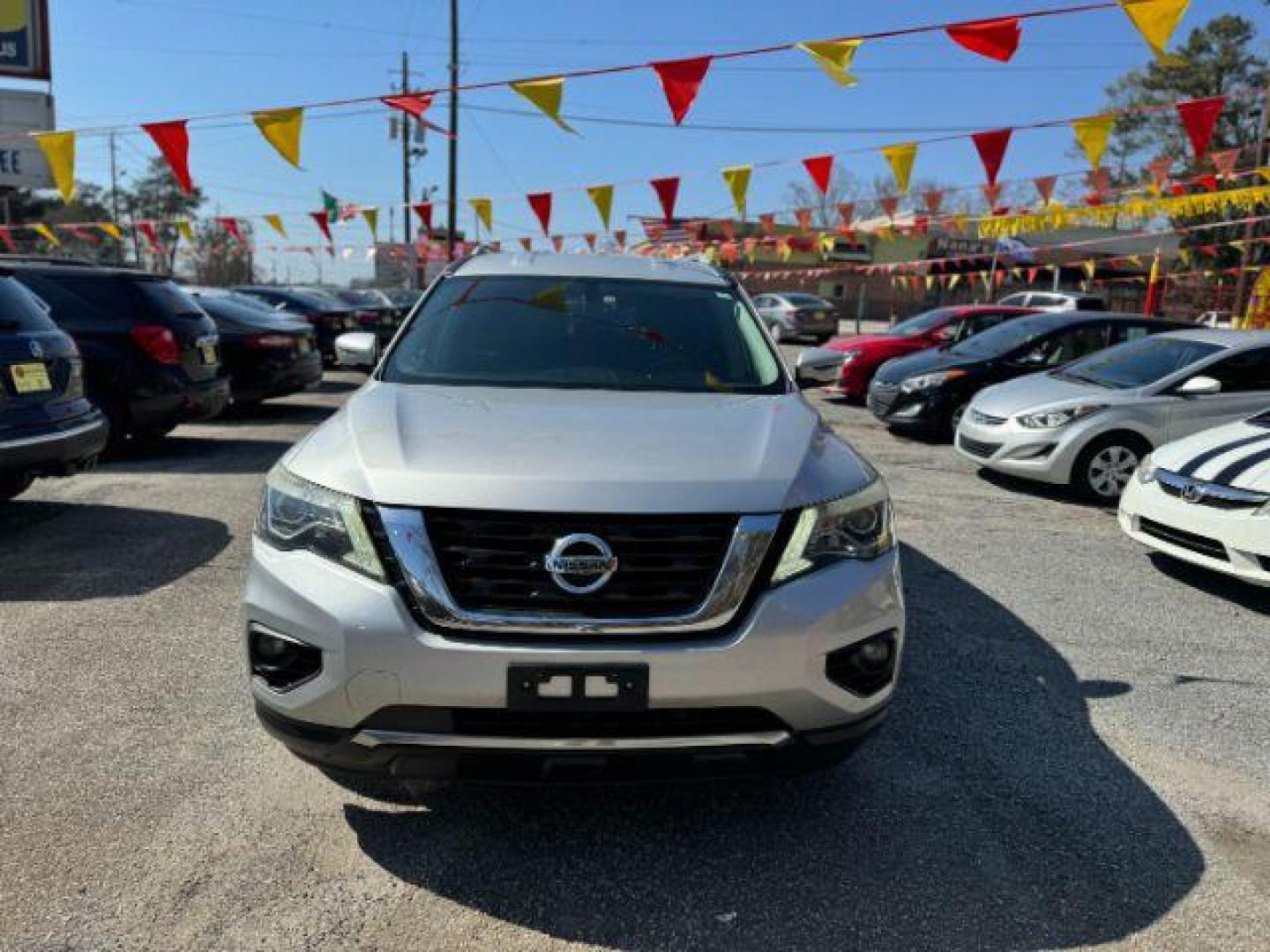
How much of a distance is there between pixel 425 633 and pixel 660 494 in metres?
0.67

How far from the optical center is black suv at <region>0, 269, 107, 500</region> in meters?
5.21

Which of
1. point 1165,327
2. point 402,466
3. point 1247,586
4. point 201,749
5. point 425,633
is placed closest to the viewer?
point 425,633

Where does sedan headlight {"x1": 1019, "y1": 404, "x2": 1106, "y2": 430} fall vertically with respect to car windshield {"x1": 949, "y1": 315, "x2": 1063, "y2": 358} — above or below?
below

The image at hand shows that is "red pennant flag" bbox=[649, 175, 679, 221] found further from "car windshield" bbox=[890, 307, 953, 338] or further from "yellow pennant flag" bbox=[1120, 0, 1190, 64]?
"yellow pennant flag" bbox=[1120, 0, 1190, 64]

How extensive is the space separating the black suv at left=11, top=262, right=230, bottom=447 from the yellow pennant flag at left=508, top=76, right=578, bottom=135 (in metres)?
3.80

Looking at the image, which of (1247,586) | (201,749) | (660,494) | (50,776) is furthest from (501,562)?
(1247,586)

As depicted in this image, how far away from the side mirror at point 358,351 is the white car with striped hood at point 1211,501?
4505 mm

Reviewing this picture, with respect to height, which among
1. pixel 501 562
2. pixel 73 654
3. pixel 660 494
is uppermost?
pixel 660 494

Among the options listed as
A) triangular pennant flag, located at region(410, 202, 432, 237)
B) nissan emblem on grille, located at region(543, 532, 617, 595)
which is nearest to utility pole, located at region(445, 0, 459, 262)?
triangular pennant flag, located at region(410, 202, 432, 237)

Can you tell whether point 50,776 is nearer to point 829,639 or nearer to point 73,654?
point 73,654

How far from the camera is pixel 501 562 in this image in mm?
2336

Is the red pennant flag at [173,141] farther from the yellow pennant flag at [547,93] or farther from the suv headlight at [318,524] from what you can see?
the suv headlight at [318,524]

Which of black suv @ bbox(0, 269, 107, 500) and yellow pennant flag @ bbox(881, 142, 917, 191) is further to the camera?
yellow pennant flag @ bbox(881, 142, 917, 191)

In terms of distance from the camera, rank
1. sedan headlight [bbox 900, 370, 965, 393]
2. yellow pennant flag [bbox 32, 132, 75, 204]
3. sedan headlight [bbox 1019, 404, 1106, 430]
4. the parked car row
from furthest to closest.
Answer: yellow pennant flag [bbox 32, 132, 75, 204] < sedan headlight [bbox 900, 370, 965, 393] < sedan headlight [bbox 1019, 404, 1106, 430] < the parked car row
